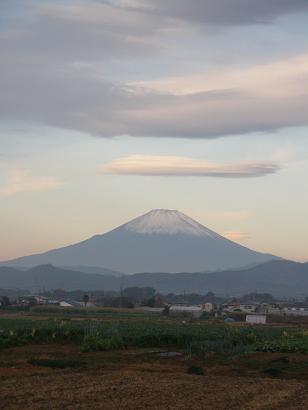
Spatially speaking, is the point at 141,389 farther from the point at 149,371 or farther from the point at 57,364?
the point at 57,364

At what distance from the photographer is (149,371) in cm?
2136

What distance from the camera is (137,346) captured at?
109ft

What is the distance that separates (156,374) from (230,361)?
5974mm

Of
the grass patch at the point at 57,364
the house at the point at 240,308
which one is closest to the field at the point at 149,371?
the grass patch at the point at 57,364

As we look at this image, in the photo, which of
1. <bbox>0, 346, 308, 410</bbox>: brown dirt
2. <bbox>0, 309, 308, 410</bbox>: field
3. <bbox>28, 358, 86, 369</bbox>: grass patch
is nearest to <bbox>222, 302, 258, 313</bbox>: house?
<bbox>0, 309, 308, 410</bbox>: field

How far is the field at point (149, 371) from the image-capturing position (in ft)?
51.4

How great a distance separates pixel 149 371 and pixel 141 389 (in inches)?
166

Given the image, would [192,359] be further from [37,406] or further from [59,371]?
[37,406]

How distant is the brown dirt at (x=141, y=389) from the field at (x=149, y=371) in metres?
0.02

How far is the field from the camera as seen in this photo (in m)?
15.7

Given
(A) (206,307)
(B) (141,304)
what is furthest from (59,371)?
(B) (141,304)

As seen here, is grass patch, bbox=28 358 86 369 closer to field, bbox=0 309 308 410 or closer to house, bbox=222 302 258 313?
field, bbox=0 309 308 410

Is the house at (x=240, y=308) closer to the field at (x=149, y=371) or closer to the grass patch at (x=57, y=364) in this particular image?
the field at (x=149, y=371)

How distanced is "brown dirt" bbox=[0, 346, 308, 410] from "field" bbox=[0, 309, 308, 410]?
2 cm
